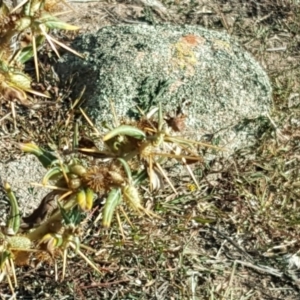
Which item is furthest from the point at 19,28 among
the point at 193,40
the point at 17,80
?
the point at 193,40

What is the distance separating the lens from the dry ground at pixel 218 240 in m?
3.06

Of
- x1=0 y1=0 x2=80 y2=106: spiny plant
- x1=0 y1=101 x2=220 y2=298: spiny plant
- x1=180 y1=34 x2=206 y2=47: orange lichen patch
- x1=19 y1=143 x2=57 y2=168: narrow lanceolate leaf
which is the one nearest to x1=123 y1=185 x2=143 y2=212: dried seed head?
x1=0 y1=101 x2=220 y2=298: spiny plant

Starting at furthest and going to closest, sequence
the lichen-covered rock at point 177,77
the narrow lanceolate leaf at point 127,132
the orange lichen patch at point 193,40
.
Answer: the orange lichen patch at point 193,40 → the lichen-covered rock at point 177,77 → the narrow lanceolate leaf at point 127,132

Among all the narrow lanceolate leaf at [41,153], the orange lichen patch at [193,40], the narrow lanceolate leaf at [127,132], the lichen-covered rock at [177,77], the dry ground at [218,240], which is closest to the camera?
the narrow lanceolate leaf at [127,132]

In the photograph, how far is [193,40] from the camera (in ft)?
13.0

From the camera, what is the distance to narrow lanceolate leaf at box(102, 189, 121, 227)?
6.79 ft

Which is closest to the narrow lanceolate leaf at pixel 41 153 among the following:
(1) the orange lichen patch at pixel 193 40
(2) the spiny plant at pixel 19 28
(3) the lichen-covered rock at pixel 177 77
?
(2) the spiny plant at pixel 19 28

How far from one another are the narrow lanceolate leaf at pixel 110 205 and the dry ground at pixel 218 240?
3.24 ft

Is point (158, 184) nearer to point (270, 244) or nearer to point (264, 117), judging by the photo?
point (270, 244)

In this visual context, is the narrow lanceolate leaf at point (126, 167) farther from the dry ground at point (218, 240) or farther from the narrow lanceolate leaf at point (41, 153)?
the dry ground at point (218, 240)

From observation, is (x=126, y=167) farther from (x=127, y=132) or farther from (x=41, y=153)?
(x=41, y=153)

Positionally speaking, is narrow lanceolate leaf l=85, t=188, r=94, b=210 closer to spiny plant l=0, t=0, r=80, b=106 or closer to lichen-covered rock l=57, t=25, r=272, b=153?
spiny plant l=0, t=0, r=80, b=106

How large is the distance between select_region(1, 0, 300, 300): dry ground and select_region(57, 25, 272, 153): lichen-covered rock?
0.15 m

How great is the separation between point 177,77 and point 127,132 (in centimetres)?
180
